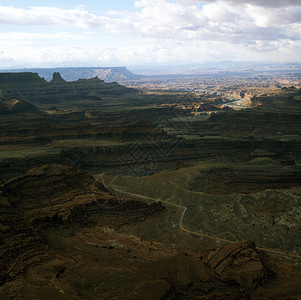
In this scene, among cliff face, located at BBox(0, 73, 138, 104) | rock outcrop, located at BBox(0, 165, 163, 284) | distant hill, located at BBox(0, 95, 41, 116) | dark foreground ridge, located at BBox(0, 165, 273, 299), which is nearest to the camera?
dark foreground ridge, located at BBox(0, 165, 273, 299)

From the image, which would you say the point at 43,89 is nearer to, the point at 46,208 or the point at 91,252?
the point at 46,208

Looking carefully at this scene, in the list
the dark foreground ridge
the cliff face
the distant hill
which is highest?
the cliff face

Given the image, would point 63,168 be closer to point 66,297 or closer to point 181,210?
point 181,210

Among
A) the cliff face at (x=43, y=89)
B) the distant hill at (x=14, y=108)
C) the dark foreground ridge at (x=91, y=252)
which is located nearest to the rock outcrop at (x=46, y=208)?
the dark foreground ridge at (x=91, y=252)

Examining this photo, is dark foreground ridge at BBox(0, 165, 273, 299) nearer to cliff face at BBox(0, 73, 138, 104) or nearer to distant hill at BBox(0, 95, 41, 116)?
distant hill at BBox(0, 95, 41, 116)

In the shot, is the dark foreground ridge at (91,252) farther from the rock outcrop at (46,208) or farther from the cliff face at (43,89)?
the cliff face at (43,89)

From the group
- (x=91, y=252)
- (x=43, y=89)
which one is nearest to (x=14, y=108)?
Answer: (x=43, y=89)

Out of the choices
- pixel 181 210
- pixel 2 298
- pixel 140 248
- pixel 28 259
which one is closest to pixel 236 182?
pixel 181 210

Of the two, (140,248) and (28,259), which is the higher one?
(28,259)

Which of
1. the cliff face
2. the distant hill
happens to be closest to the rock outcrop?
the distant hill

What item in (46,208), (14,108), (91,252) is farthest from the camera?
(14,108)

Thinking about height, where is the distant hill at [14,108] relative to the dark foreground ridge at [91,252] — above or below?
above
